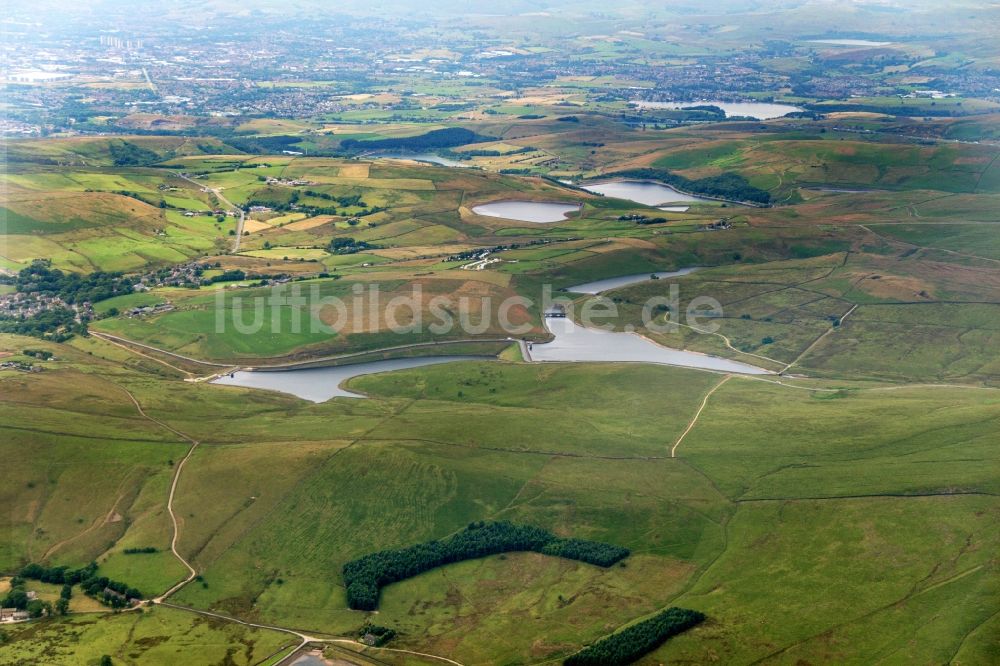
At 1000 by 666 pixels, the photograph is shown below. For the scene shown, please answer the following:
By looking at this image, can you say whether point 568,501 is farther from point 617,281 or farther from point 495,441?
point 617,281

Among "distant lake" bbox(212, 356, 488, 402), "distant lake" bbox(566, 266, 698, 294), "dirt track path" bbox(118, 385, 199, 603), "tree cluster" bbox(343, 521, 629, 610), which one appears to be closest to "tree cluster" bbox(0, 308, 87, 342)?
"dirt track path" bbox(118, 385, 199, 603)

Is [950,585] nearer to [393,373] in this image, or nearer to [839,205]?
[393,373]

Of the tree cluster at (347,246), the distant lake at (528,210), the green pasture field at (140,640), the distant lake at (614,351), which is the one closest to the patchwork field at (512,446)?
the green pasture field at (140,640)

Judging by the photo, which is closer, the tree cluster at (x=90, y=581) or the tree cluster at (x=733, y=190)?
the tree cluster at (x=90, y=581)

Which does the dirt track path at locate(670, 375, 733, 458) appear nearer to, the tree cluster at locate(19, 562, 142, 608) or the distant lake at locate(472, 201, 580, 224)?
the tree cluster at locate(19, 562, 142, 608)

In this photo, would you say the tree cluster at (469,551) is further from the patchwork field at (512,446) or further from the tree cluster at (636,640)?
the tree cluster at (636,640)

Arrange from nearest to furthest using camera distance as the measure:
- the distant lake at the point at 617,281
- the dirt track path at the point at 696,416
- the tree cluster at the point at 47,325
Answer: the dirt track path at the point at 696,416 < the tree cluster at the point at 47,325 < the distant lake at the point at 617,281
